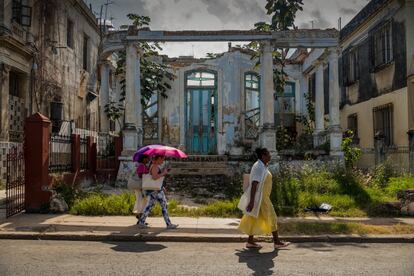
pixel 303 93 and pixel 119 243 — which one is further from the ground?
pixel 303 93

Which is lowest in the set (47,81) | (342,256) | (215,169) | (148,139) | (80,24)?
(342,256)

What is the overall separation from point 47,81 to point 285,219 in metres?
11.1

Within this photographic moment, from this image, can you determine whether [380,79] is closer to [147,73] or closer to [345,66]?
[345,66]

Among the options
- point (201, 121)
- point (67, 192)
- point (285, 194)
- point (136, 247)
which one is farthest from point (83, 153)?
point (136, 247)

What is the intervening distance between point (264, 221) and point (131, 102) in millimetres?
8520

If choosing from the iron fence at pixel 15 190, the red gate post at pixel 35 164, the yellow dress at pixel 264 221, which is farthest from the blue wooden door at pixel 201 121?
the yellow dress at pixel 264 221

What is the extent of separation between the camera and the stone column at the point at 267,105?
1454 centimetres

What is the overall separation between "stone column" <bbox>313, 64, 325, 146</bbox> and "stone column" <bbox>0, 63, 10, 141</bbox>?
10791mm

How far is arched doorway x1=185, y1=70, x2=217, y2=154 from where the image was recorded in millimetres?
19297

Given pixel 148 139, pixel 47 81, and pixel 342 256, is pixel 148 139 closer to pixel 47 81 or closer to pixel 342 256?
pixel 47 81

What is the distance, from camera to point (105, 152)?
16.4 m

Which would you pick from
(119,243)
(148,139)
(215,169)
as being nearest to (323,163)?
(215,169)

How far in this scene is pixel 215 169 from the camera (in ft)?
48.6

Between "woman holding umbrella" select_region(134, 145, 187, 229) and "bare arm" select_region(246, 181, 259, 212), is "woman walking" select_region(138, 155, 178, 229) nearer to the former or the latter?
"woman holding umbrella" select_region(134, 145, 187, 229)
